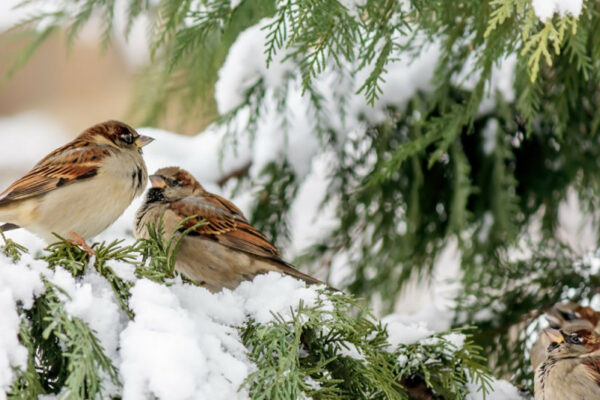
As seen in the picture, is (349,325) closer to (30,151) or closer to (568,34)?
(568,34)

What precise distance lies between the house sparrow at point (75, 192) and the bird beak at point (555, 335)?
0.99 meters

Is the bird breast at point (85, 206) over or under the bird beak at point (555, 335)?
over

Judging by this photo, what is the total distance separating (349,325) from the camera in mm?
1120

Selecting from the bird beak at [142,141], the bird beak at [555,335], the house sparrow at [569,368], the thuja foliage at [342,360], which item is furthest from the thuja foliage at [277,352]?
the bird beak at [142,141]

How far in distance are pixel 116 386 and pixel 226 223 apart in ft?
3.05

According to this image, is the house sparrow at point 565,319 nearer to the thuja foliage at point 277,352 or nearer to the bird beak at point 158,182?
the thuja foliage at point 277,352

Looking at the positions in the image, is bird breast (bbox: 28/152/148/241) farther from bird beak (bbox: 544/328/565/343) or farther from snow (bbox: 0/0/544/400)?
bird beak (bbox: 544/328/565/343)

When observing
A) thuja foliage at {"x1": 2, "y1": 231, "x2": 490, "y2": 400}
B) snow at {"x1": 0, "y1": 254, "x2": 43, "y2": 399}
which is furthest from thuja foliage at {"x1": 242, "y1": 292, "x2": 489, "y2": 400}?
snow at {"x1": 0, "y1": 254, "x2": 43, "y2": 399}

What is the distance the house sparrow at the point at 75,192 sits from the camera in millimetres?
1655

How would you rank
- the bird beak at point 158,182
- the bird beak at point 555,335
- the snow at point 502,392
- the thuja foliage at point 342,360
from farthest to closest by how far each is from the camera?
the bird beak at point 158,182, the bird beak at point 555,335, the snow at point 502,392, the thuja foliage at point 342,360

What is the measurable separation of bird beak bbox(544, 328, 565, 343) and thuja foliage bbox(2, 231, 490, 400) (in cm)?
48

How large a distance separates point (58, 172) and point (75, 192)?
101mm

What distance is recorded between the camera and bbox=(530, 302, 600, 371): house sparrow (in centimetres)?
187

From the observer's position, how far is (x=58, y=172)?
1.74 metres
